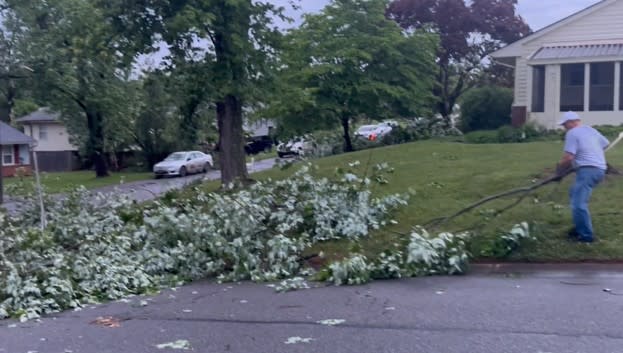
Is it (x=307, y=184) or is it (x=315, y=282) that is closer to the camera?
(x=315, y=282)

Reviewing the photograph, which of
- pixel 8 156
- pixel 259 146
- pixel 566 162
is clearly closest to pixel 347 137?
pixel 566 162

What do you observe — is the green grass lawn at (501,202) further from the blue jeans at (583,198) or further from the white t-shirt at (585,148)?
the white t-shirt at (585,148)

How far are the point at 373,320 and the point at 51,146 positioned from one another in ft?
156

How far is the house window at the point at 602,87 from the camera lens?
2772 cm

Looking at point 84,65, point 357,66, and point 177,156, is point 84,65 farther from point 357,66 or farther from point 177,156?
point 357,66

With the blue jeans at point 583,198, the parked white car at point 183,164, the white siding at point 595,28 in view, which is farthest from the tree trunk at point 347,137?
the blue jeans at point 583,198

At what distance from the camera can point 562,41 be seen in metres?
29.3

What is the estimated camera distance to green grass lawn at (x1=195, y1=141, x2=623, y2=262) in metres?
11.3

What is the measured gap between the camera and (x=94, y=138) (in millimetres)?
42062

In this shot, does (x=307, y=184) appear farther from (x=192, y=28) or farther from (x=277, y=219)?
(x=192, y=28)

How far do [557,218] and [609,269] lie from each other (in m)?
1.75

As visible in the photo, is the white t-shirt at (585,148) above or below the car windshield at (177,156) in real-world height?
above

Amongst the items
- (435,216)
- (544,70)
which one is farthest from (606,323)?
(544,70)

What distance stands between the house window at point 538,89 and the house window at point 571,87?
76cm
